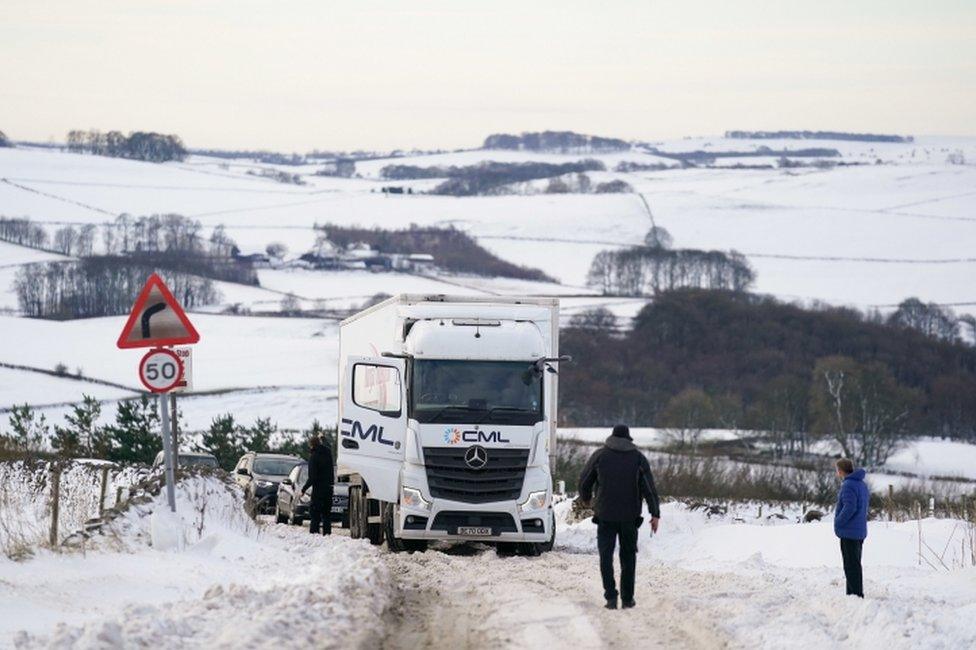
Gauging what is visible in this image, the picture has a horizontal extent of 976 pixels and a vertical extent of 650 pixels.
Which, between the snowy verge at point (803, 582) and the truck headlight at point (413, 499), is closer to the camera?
the snowy verge at point (803, 582)

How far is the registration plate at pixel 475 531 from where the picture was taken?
71.7 ft

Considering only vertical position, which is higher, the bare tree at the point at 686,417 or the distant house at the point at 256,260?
the distant house at the point at 256,260

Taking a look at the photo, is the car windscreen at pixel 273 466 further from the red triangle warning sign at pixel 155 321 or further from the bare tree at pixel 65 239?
the bare tree at pixel 65 239

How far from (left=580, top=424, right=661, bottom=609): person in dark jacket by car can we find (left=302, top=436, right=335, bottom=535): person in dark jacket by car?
35.9ft

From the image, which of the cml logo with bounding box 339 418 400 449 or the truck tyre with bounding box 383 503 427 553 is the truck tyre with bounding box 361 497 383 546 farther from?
the cml logo with bounding box 339 418 400 449

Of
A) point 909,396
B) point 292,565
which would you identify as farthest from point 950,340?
point 292,565

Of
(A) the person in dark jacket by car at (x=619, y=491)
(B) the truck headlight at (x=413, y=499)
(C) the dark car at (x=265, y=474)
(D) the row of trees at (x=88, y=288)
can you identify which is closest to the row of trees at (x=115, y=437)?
(C) the dark car at (x=265, y=474)

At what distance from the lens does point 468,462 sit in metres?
21.8

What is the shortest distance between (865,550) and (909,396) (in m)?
72.7

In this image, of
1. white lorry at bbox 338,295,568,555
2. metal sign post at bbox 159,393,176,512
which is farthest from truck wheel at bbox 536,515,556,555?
metal sign post at bbox 159,393,176,512

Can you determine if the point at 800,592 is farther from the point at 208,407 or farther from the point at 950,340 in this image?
the point at 950,340

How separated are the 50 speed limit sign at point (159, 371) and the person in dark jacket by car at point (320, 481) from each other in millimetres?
8399

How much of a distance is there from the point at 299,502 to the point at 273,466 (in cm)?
709

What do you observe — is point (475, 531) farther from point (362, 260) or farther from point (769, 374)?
point (362, 260)
